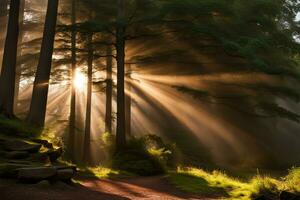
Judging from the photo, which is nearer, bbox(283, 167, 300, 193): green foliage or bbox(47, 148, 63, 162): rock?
bbox(283, 167, 300, 193): green foliage

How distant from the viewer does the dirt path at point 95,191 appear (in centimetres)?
824

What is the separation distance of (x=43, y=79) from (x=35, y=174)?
742 cm

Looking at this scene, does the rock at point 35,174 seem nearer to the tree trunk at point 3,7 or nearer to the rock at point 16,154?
the rock at point 16,154

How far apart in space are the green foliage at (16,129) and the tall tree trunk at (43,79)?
1.13 m

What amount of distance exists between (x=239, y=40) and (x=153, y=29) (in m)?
4.96

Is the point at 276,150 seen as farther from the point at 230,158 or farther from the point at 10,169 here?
the point at 10,169

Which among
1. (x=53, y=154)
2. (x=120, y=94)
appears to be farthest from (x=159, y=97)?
(x=53, y=154)

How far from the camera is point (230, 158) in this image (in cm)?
3106

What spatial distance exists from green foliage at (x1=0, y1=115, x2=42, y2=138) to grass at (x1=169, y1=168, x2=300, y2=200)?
519cm

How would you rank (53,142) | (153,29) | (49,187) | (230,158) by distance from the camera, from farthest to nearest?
(230,158) < (153,29) < (53,142) < (49,187)

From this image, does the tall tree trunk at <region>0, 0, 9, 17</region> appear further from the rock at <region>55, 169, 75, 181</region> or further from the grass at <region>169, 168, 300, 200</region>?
the rock at <region>55, 169, 75, 181</region>

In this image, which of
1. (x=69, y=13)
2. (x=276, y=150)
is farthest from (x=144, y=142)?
(x=276, y=150)

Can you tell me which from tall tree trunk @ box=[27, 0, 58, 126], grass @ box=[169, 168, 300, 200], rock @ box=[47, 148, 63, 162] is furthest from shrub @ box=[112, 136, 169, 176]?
rock @ box=[47, 148, 63, 162]

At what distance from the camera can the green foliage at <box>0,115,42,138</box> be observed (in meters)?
13.4
